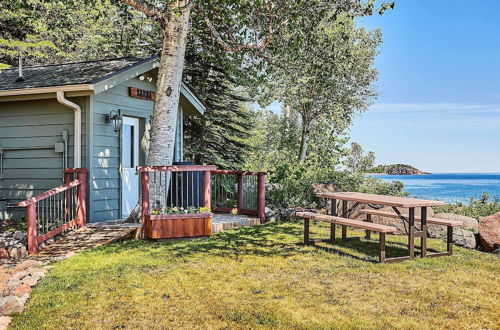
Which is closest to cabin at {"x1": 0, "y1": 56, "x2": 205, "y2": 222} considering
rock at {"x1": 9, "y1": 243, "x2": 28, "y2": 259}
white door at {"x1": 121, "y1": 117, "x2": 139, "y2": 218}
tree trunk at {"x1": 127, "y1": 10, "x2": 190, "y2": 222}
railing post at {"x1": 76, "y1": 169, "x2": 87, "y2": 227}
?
white door at {"x1": 121, "y1": 117, "x2": 139, "y2": 218}

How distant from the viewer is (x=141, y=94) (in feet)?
33.0

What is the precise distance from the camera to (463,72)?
134 ft

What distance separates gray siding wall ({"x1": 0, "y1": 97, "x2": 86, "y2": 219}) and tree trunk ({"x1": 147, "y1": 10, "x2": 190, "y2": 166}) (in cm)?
159

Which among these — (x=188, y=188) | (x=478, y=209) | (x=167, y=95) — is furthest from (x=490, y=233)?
(x=167, y=95)

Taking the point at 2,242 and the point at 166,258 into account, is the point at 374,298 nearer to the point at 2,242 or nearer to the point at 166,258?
the point at 166,258

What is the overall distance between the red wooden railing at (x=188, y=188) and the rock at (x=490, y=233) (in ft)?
14.1

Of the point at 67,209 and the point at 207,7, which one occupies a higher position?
the point at 207,7

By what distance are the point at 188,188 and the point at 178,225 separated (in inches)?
68.9

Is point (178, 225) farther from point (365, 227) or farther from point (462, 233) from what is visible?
point (462, 233)

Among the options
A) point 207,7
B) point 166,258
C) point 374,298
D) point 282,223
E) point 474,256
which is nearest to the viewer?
point 374,298

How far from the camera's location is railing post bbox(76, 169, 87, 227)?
27.1ft

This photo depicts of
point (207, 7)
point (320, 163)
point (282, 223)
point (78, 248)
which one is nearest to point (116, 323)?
Answer: point (78, 248)

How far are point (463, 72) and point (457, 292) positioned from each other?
1625 inches

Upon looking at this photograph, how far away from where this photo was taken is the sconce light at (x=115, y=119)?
29.7 ft
